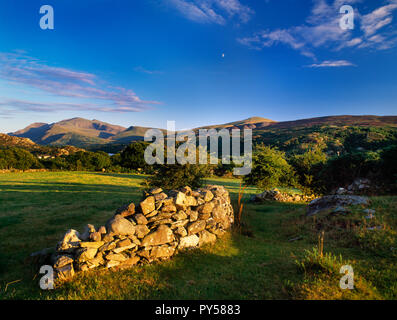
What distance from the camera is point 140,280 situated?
5.65 m

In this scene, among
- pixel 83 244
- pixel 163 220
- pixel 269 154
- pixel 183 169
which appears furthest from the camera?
pixel 269 154

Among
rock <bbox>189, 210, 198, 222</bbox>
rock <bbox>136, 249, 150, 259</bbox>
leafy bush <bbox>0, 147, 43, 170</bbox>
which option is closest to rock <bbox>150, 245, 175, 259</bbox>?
rock <bbox>136, 249, 150, 259</bbox>

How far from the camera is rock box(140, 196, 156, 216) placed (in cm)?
766

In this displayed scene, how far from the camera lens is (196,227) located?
8422mm

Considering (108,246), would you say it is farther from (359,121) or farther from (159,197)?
(359,121)

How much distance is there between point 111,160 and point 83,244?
52363mm

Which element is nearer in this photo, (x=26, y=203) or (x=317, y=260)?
(x=317, y=260)

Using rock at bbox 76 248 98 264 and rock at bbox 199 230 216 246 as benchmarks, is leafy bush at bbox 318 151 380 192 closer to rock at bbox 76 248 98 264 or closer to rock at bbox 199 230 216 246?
rock at bbox 199 230 216 246

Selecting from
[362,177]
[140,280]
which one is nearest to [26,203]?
[140,280]

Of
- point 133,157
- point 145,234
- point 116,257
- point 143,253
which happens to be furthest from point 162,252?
point 133,157

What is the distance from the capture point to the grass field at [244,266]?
5.00m
